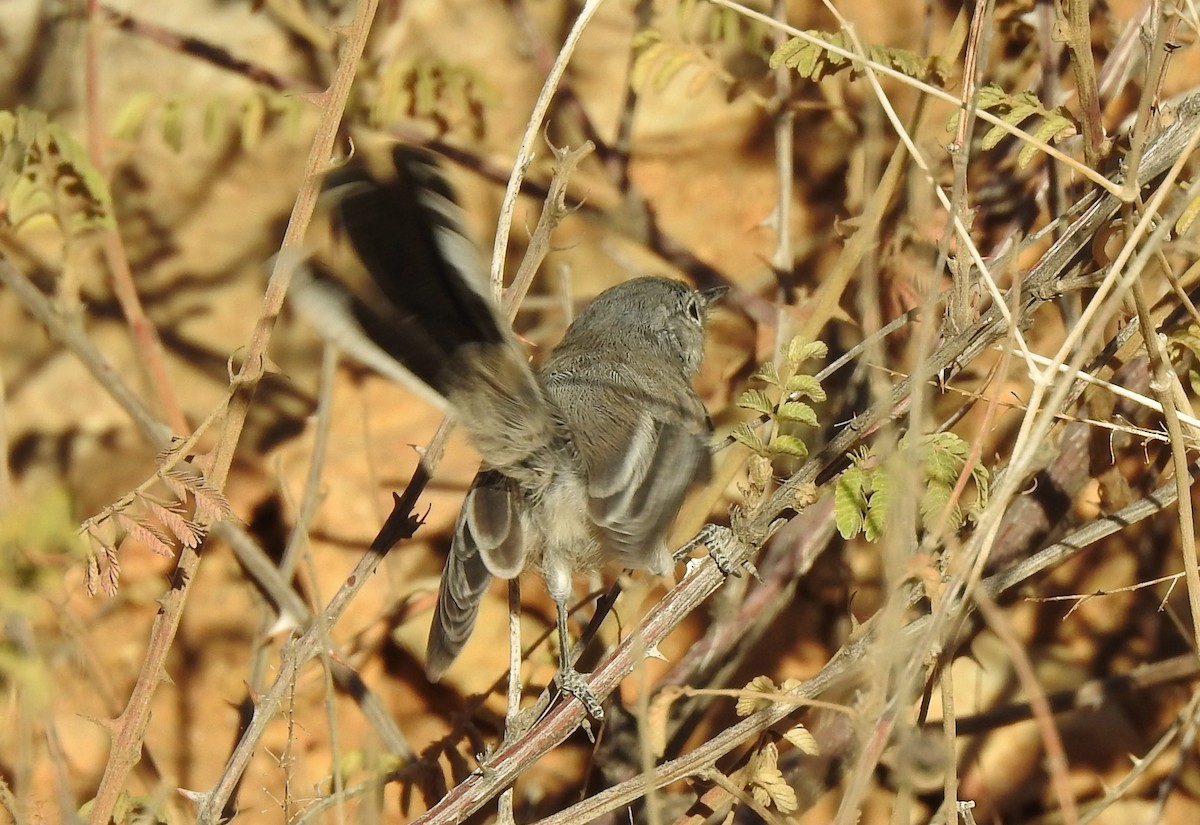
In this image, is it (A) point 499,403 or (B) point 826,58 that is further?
(A) point 499,403

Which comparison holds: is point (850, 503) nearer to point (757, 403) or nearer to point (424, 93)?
point (757, 403)

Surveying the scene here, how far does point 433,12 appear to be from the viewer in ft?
13.4

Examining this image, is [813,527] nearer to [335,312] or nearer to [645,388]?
[645,388]

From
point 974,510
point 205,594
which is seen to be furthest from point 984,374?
point 205,594

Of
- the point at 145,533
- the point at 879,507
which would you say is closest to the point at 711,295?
the point at 879,507

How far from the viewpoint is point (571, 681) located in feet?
8.54

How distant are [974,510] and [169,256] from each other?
3014 mm

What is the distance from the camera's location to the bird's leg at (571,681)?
241 centimetres

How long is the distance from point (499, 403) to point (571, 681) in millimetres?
642

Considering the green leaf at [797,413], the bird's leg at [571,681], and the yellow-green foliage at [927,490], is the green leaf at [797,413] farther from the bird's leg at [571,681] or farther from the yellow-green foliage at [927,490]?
the bird's leg at [571,681]

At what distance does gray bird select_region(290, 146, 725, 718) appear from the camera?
7.41 ft

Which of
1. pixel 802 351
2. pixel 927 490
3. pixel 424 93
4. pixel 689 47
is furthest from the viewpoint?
pixel 424 93

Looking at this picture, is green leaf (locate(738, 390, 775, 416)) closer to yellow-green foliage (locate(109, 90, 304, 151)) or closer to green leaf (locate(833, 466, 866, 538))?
green leaf (locate(833, 466, 866, 538))

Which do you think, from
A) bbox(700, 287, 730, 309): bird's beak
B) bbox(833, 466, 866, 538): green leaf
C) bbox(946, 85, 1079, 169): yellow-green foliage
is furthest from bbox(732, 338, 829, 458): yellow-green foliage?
bbox(700, 287, 730, 309): bird's beak
